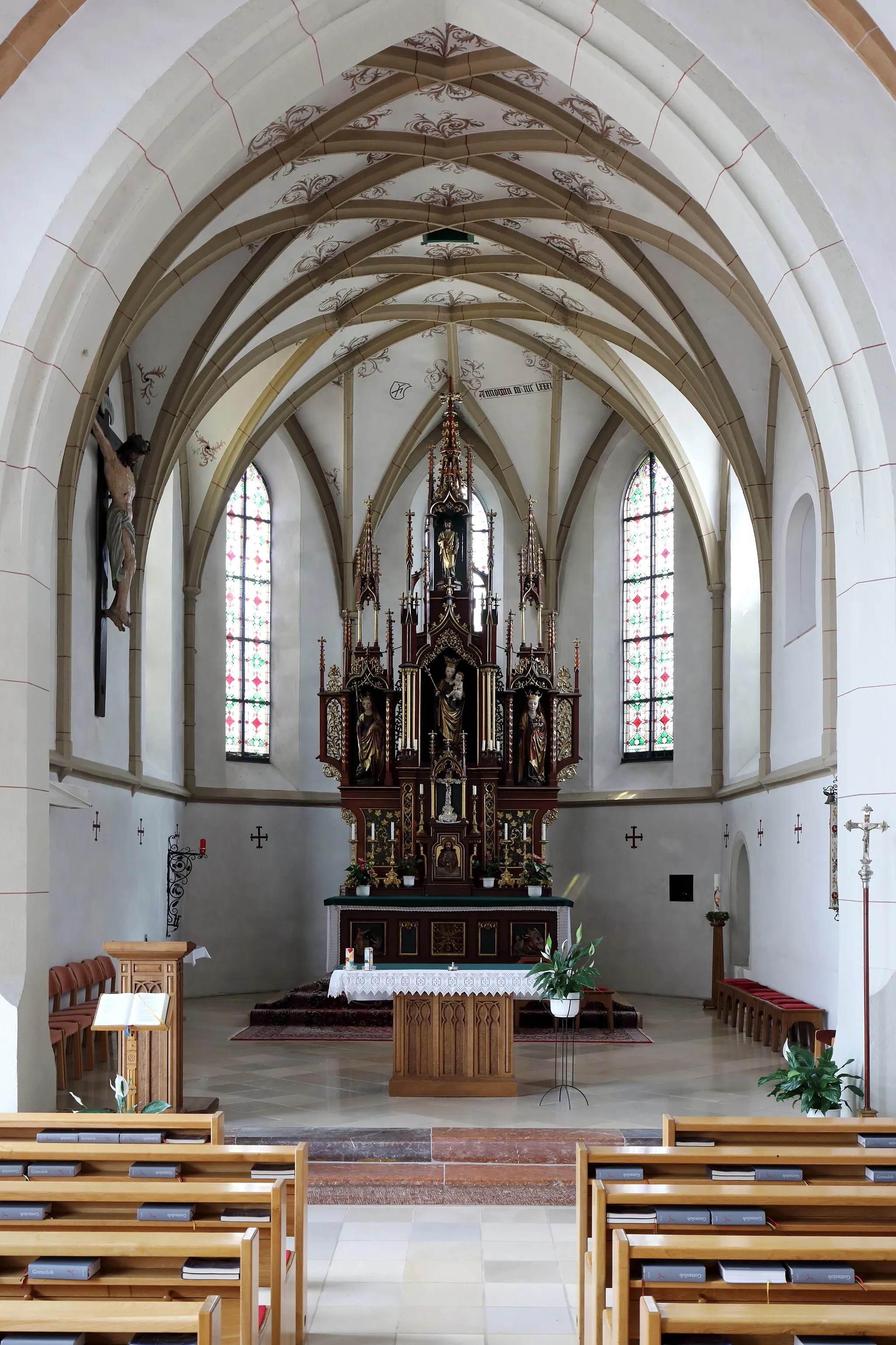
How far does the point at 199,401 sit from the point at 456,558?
432 centimetres

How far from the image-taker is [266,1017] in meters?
14.5

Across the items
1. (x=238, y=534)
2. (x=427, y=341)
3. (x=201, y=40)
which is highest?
(x=427, y=341)

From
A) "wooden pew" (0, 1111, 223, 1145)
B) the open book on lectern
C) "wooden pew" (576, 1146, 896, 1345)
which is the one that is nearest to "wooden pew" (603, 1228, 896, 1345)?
"wooden pew" (576, 1146, 896, 1345)

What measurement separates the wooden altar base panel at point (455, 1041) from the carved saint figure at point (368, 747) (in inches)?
257

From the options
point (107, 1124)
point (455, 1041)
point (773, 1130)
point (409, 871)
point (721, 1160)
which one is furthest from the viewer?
point (409, 871)

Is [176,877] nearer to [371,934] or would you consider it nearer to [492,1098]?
[371,934]

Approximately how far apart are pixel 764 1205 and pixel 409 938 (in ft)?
35.1

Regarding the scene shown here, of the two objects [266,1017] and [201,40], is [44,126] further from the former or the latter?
[266,1017]

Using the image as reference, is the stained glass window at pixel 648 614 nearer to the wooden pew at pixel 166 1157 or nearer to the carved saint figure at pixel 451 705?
the carved saint figure at pixel 451 705

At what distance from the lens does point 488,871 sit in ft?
54.7

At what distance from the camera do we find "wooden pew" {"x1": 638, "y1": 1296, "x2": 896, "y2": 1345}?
141 inches

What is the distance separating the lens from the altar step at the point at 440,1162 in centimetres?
849

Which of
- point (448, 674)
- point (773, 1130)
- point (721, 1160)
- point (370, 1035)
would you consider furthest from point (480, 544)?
point (721, 1160)

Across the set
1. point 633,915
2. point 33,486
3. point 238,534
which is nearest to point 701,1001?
point 633,915
